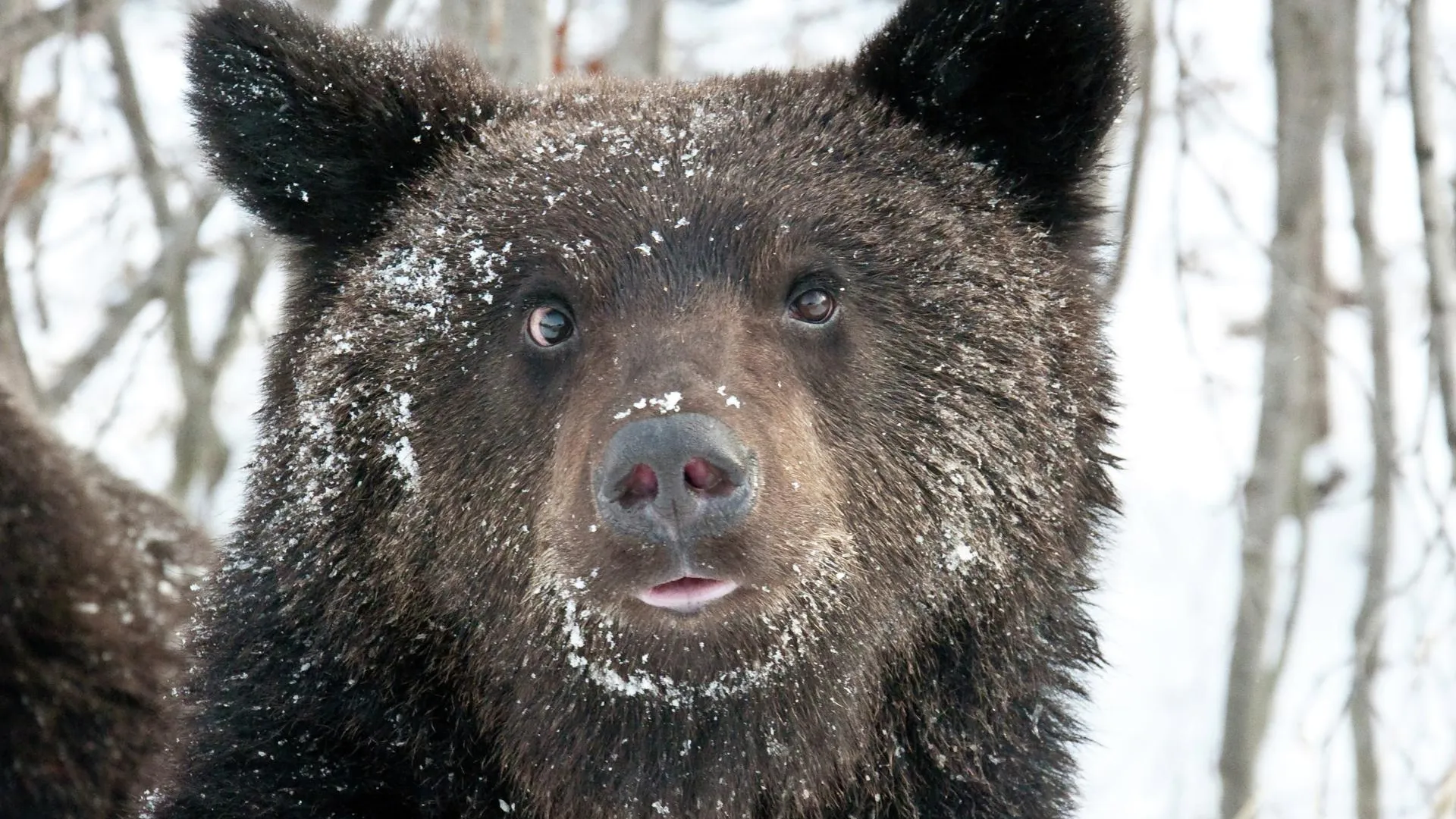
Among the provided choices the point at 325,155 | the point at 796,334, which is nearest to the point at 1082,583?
the point at 796,334

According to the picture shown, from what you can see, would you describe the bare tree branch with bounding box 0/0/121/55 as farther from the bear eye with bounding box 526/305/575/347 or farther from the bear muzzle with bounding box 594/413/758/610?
the bear muzzle with bounding box 594/413/758/610

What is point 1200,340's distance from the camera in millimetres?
11234

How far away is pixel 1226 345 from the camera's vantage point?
12867 millimetres

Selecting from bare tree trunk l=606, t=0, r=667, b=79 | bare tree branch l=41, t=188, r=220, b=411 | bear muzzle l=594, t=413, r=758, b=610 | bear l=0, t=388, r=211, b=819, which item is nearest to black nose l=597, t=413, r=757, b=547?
bear muzzle l=594, t=413, r=758, b=610

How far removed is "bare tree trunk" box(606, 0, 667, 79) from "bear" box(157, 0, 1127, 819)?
3.43 meters

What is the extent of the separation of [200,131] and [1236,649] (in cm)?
401

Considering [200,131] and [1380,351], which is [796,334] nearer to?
[200,131]

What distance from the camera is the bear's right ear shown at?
148 inches

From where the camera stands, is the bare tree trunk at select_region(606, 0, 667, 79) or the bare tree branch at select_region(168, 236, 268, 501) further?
the bare tree branch at select_region(168, 236, 268, 501)

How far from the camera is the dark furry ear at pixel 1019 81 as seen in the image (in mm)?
3803

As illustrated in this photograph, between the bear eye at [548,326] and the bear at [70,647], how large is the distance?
57.5 inches

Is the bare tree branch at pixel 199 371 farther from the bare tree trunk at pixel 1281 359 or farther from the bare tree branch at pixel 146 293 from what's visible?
the bare tree trunk at pixel 1281 359

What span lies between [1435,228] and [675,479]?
7.60ft

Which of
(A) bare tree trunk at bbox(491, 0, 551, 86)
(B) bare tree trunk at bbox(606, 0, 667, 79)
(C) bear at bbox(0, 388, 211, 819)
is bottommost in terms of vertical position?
(C) bear at bbox(0, 388, 211, 819)
